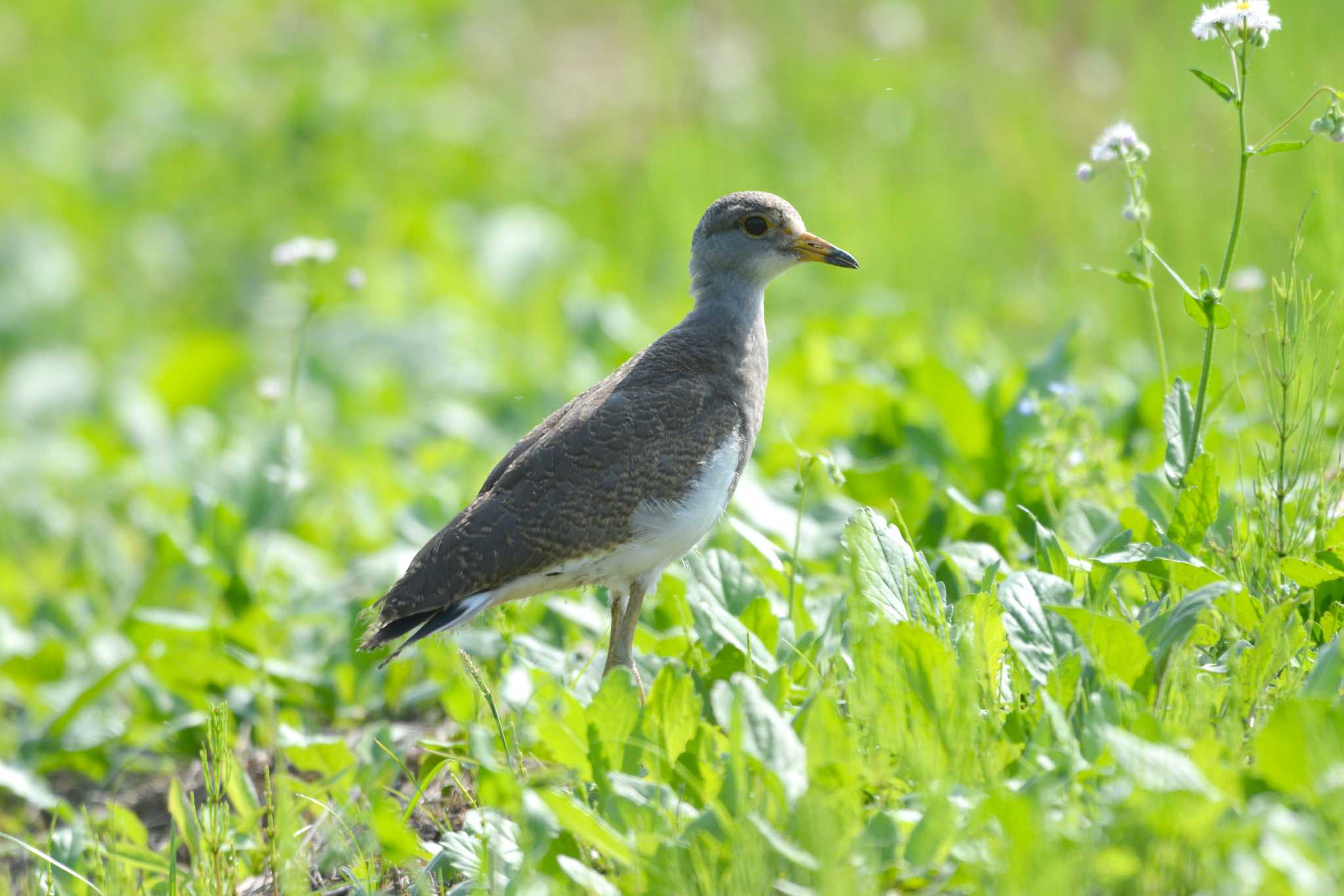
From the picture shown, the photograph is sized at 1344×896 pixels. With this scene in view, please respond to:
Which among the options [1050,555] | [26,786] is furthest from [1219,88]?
[26,786]

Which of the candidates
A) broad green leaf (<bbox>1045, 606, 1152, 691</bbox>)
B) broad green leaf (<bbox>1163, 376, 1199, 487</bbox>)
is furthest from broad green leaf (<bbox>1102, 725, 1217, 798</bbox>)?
broad green leaf (<bbox>1163, 376, 1199, 487</bbox>)

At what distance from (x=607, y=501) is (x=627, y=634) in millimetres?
387

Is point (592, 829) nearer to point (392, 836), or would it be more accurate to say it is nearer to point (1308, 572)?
point (392, 836)

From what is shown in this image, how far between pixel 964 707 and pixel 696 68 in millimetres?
8529

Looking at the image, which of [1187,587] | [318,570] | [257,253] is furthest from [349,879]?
[257,253]

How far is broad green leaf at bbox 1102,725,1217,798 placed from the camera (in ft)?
8.37

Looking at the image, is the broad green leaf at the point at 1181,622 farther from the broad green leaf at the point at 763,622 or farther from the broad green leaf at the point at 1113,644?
the broad green leaf at the point at 763,622

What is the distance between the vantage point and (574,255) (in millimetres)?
9664

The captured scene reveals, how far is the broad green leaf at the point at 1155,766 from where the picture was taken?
2.55 meters

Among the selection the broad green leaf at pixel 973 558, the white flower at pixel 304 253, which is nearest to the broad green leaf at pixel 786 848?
the broad green leaf at pixel 973 558

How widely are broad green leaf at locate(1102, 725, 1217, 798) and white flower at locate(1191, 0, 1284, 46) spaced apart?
1635 millimetres

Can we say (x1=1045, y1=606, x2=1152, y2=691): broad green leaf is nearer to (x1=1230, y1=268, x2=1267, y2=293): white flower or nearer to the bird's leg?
the bird's leg

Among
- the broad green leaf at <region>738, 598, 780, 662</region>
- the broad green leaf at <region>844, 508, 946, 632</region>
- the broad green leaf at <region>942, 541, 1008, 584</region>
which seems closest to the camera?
the broad green leaf at <region>844, 508, 946, 632</region>

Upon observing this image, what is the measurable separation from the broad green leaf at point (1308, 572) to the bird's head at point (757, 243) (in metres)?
1.70
